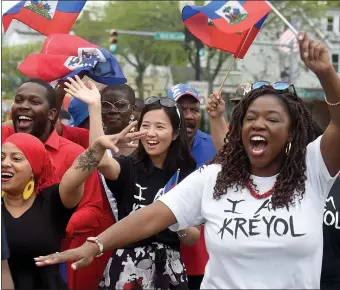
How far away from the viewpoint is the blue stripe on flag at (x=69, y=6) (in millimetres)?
7164

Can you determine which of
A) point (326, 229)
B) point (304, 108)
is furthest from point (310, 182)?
point (326, 229)

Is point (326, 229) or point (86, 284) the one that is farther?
point (86, 284)

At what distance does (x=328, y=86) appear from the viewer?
3566mm

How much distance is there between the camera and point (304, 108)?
3.89 metres

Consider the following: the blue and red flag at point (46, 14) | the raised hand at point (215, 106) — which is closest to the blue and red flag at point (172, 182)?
the raised hand at point (215, 106)

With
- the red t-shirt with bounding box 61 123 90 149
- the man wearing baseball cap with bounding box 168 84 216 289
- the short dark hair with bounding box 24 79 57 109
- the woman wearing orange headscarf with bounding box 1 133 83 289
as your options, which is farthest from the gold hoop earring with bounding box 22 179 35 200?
the red t-shirt with bounding box 61 123 90 149

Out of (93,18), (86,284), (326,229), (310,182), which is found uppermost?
(93,18)

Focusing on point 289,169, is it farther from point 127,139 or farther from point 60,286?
point 60,286

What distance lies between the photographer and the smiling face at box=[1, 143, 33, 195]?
4504 mm

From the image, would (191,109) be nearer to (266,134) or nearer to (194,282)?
(194,282)

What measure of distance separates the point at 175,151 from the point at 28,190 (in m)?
1.09

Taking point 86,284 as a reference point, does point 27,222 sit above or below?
above

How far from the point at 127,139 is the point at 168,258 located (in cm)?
85

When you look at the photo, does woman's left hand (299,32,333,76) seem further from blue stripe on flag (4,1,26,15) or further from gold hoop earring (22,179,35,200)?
blue stripe on flag (4,1,26,15)
